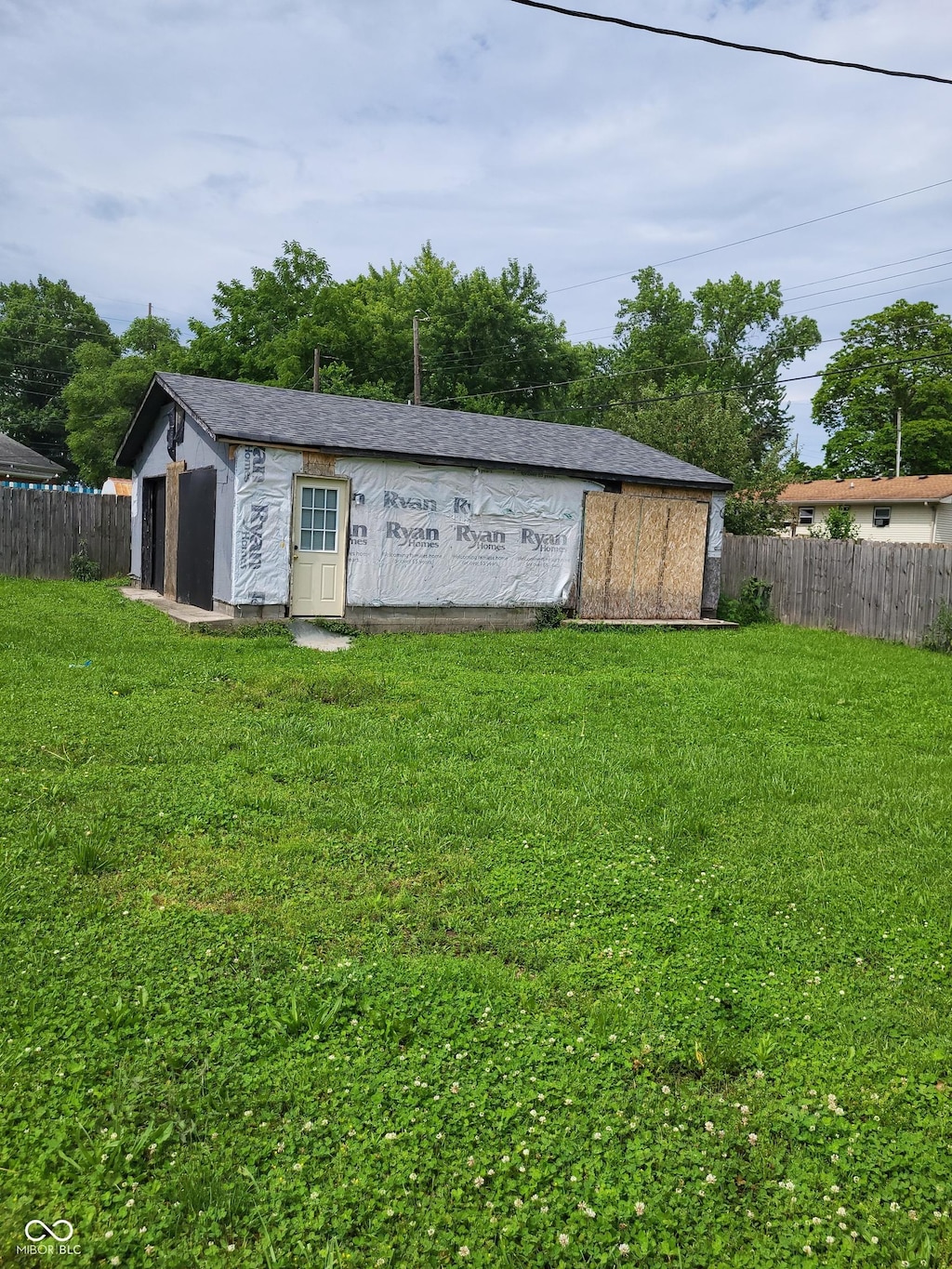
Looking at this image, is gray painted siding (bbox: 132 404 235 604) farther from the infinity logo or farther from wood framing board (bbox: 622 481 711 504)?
the infinity logo

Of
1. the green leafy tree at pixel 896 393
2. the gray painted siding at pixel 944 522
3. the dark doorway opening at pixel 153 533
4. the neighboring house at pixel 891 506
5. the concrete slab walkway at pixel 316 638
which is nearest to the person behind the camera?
the concrete slab walkway at pixel 316 638

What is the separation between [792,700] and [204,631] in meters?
7.35

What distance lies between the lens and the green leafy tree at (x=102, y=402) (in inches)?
1512

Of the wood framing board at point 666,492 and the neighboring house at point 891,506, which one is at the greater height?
the neighboring house at point 891,506

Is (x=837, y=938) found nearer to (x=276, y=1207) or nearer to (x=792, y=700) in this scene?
(x=276, y=1207)

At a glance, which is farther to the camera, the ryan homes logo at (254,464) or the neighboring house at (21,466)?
the neighboring house at (21,466)

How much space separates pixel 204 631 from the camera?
1141 cm

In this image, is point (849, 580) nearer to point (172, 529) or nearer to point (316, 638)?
point (316, 638)

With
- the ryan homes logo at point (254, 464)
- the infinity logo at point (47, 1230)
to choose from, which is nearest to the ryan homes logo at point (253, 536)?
the ryan homes logo at point (254, 464)

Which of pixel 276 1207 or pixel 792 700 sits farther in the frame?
pixel 792 700

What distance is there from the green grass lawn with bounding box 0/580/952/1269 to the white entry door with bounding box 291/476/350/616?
18.3ft

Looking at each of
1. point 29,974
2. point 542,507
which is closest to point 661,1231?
point 29,974

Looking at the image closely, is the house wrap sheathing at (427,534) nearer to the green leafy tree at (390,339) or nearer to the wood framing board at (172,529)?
the wood framing board at (172,529)

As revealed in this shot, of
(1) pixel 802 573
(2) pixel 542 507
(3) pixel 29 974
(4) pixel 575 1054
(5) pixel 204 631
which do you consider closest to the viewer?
(4) pixel 575 1054
